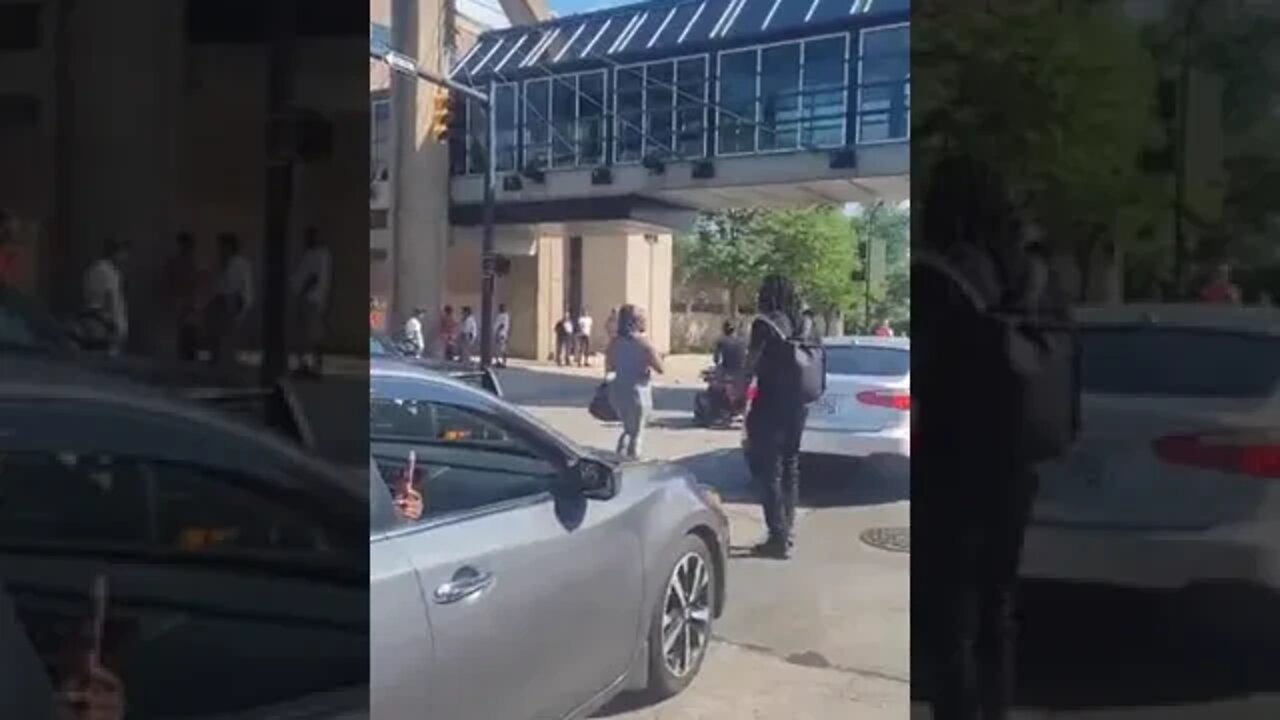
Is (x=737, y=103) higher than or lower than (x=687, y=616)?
higher

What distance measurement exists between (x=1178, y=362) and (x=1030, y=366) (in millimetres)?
223

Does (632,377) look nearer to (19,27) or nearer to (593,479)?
(593,479)

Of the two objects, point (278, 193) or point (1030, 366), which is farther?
point (278, 193)

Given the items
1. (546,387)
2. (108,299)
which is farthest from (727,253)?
(108,299)

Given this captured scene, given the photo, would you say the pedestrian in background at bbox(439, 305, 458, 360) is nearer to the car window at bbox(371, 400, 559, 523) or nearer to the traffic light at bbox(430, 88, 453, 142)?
the car window at bbox(371, 400, 559, 523)

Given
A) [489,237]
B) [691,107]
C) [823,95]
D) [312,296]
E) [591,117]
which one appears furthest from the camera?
[312,296]

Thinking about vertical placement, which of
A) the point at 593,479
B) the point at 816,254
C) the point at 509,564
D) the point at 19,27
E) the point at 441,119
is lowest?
the point at 509,564

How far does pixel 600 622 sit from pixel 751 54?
3.22ft

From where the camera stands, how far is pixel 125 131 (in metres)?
2.54

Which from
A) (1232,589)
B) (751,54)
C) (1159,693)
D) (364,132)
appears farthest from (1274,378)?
(364,132)

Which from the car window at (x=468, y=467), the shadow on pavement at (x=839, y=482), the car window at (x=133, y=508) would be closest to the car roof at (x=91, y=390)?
the car window at (x=133, y=508)

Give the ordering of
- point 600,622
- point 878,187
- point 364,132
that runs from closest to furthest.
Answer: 1. point 878,187
2. point 600,622
3. point 364,132

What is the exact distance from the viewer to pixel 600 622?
221 centimetres

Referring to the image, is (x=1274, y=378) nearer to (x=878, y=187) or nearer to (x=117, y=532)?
(x=878, y=187)
